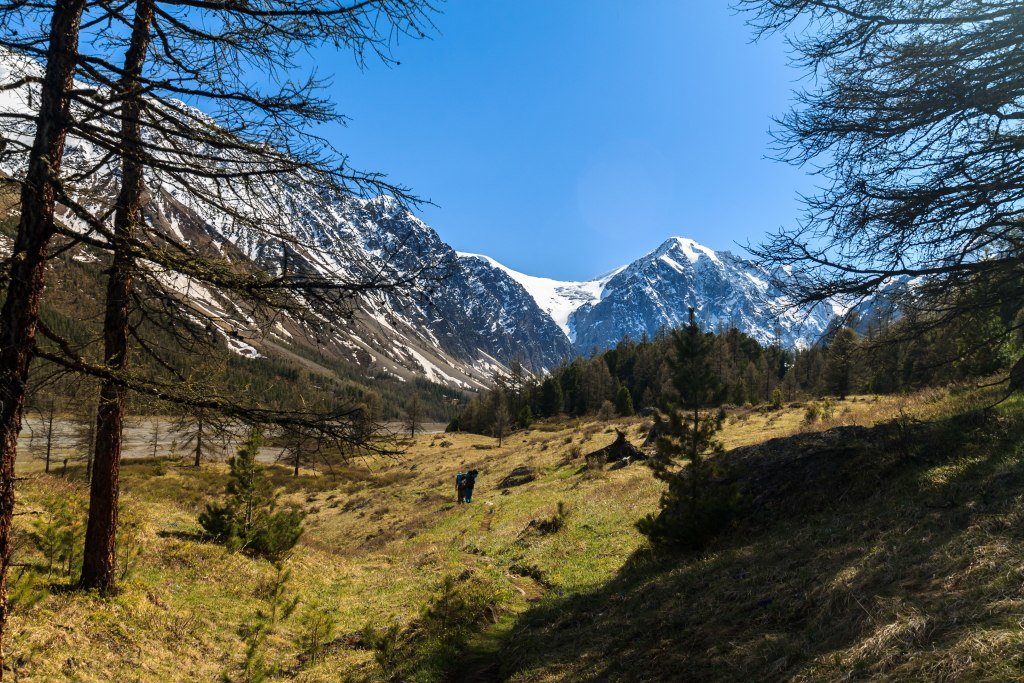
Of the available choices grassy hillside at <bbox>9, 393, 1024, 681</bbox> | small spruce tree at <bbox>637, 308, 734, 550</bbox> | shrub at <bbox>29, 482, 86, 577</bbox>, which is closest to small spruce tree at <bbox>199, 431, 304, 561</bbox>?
grassy hillside at <bbox>9, 393, 1024, 681</bbox>

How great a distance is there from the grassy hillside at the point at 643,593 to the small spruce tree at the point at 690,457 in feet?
1.96

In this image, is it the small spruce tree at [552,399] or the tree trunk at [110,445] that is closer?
the tree trunk at [110,445]

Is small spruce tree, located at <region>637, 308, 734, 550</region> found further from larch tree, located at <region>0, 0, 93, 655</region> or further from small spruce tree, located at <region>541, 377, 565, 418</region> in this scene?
small spruce tree, located at <region>541, 377, 565, 418</region>

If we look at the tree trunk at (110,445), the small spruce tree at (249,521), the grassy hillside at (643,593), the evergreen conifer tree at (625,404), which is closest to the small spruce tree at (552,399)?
the evergreen conifer tree at (625,404)

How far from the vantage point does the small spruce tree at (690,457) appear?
1053 centimetres

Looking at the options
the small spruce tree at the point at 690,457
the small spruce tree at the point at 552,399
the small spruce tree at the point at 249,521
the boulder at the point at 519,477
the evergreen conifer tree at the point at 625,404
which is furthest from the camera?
the small spruce tree at the point at 552,399

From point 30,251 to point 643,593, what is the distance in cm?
938

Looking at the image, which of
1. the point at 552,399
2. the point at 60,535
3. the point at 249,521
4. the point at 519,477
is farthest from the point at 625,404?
the point at 60,535

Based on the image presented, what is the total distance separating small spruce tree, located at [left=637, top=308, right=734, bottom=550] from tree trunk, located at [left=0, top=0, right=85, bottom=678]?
9.84 meters

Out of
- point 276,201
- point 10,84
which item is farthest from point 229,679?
point 10,84

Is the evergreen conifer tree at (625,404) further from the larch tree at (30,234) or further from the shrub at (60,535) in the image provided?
the larch tree at (30,234)

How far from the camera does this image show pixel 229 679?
7.80 metres

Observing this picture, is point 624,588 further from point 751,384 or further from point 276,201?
point 751,384

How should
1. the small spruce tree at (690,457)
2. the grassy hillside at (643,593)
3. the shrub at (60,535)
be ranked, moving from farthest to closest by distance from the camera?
the small spruce tree at (690,457) → the shrub at (60,535) → the grassy hillside at (643,593)
